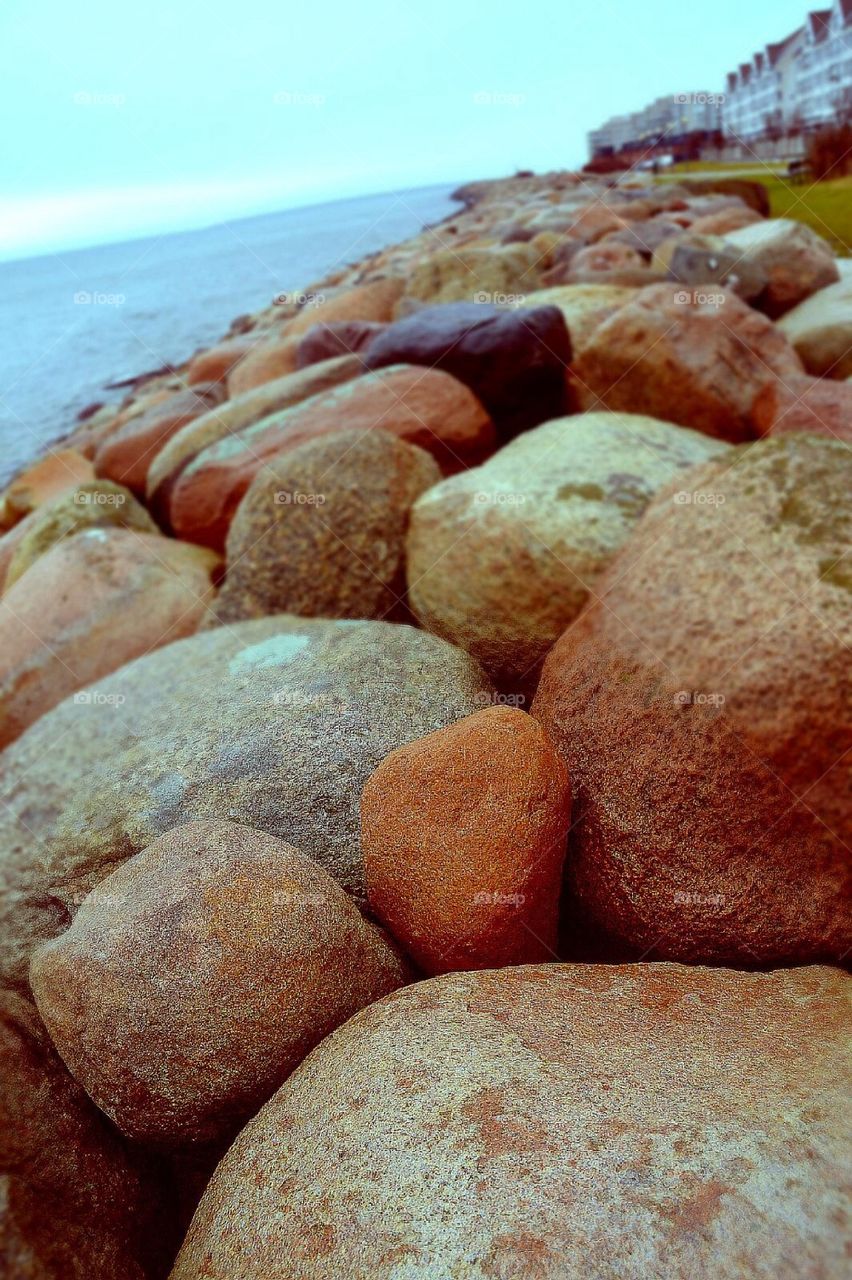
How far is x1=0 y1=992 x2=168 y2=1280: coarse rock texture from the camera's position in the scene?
1696 mm

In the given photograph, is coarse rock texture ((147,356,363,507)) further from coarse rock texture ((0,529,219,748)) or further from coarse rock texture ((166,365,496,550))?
coarse rock texture ((0,529,219,748))

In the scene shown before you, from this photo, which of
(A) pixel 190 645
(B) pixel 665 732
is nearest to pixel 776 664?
(B) pixel 665 732

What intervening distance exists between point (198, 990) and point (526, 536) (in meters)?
1.80

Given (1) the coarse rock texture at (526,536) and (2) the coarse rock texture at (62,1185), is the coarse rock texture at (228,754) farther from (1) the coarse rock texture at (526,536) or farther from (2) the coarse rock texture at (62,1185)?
(2) the coarse rock texture at (62,1185)

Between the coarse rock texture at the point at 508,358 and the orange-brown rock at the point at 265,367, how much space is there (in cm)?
277

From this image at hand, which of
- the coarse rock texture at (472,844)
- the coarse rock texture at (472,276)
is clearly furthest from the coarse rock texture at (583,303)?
the coarse rock texture at (472,844)

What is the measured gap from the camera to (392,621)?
360cm

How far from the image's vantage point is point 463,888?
209cm

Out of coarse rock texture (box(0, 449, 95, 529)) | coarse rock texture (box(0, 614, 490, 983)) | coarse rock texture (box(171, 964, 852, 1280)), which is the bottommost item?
coarse rock texture (box(171, 964, 852, 1280))

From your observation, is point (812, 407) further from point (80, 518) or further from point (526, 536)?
point (80, 518)

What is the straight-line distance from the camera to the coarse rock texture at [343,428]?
13.7 ft

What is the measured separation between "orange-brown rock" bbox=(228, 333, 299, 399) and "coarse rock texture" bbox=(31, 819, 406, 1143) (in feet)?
18.7

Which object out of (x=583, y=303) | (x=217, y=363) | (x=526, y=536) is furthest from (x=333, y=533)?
(x=217, y=363)

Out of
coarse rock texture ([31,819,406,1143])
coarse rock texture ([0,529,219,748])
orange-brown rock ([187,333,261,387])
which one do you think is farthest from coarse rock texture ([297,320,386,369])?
coarse rock texture ([31,819,406,1143])
